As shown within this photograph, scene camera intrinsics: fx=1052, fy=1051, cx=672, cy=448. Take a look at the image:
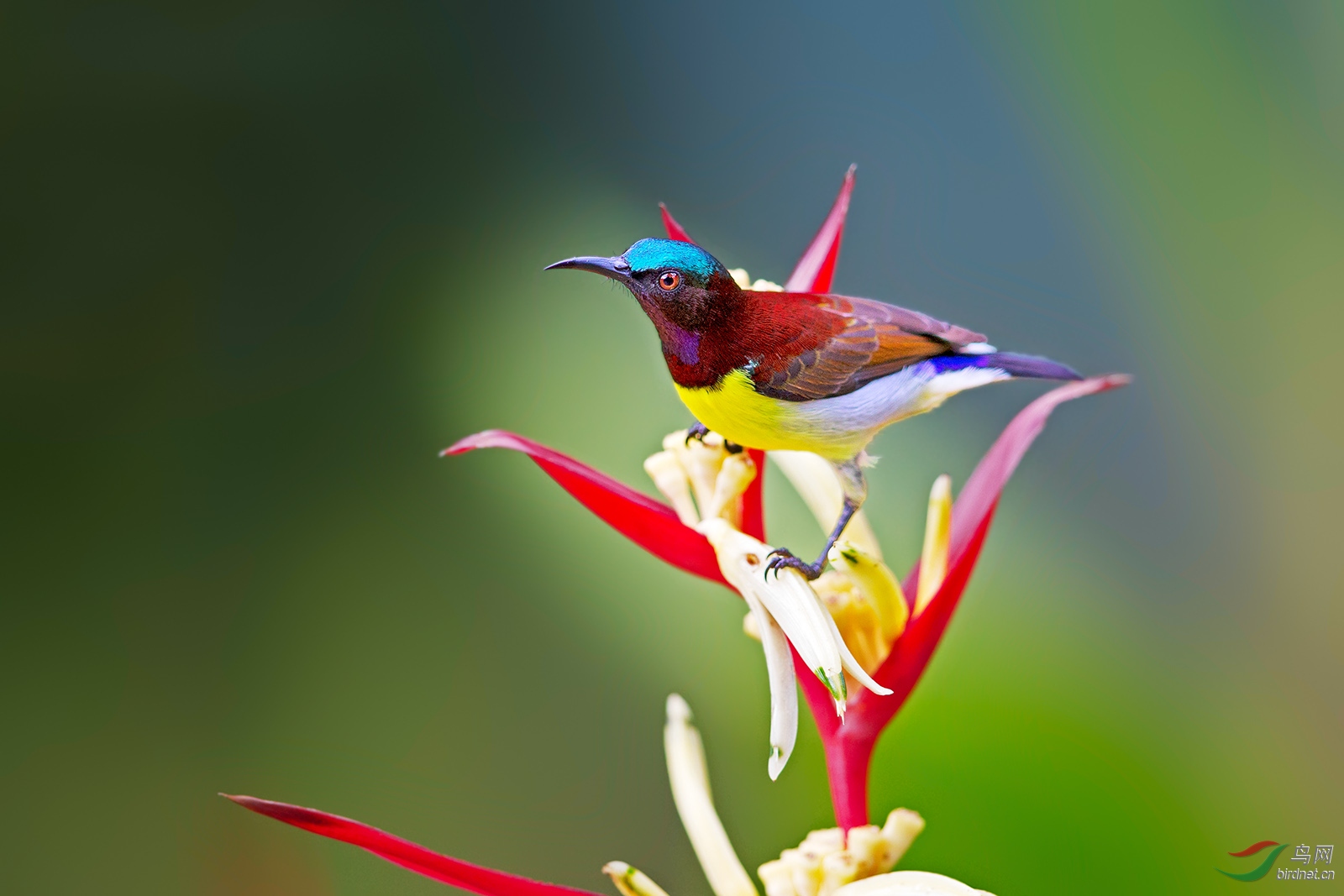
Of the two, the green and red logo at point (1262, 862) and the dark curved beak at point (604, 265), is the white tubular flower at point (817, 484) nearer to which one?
the dark curved beak at point (604, 265)

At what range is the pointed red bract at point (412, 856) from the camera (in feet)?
1.08

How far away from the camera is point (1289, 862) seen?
0.69m

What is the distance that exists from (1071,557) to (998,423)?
0.14 metres

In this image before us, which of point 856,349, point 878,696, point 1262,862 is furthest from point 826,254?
point 1262,862

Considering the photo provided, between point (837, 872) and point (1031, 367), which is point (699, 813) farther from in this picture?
point (1031, 367)

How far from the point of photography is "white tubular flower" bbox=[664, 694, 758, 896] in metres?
0.42

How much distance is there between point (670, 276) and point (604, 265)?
24 millimetres

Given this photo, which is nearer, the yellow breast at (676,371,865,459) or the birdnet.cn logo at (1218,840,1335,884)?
the yellow breast at (676,371,865,459)

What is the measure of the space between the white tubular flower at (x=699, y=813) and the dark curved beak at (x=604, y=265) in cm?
22

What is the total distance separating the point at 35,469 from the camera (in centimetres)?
99

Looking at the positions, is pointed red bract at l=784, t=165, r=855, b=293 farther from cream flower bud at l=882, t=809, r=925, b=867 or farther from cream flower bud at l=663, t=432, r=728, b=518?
cream flower bud at l=882, t=809, r=925, b=867

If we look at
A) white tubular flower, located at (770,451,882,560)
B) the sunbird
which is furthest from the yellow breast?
white tubular flower, located at (770,451,882,560)

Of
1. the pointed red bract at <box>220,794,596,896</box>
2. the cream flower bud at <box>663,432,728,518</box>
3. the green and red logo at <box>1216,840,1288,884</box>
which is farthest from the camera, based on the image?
the green and red logo at <box>1216,840,1288,884</box>

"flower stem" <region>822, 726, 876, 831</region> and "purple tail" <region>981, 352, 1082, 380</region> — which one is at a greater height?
"purple tail" <region>981, 352, 1082, 380</region>
